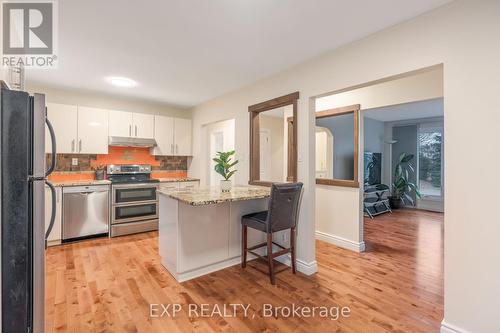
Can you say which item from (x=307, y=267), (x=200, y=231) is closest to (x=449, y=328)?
(x=307, y=267)

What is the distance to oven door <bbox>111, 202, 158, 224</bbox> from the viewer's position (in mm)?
4051

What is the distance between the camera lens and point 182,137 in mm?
5152

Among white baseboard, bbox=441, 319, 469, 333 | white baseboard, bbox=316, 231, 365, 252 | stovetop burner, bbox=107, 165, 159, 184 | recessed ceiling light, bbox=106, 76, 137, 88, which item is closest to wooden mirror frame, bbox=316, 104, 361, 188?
white baseboard, bbox=316, 231, 365, 252

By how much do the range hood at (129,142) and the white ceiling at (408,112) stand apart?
14.2 ft

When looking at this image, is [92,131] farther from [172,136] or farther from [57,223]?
[57,223]

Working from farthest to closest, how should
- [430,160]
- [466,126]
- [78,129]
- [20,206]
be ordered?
[430,160] → [78,129] → [466,126] → [20,206]

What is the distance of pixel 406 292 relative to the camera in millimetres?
2350

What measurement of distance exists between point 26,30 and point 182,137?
3.15m

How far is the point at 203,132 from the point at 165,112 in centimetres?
96

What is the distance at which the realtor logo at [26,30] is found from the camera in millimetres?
1848

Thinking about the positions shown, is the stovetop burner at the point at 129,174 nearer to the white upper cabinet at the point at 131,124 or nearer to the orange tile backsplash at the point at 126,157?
the orange tile backsplash at the point at 126,157

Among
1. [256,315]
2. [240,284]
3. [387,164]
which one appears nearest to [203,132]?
[240,284]

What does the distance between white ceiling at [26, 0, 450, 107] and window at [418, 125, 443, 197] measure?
19.0 ft

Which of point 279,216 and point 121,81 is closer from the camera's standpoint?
point 279,216
